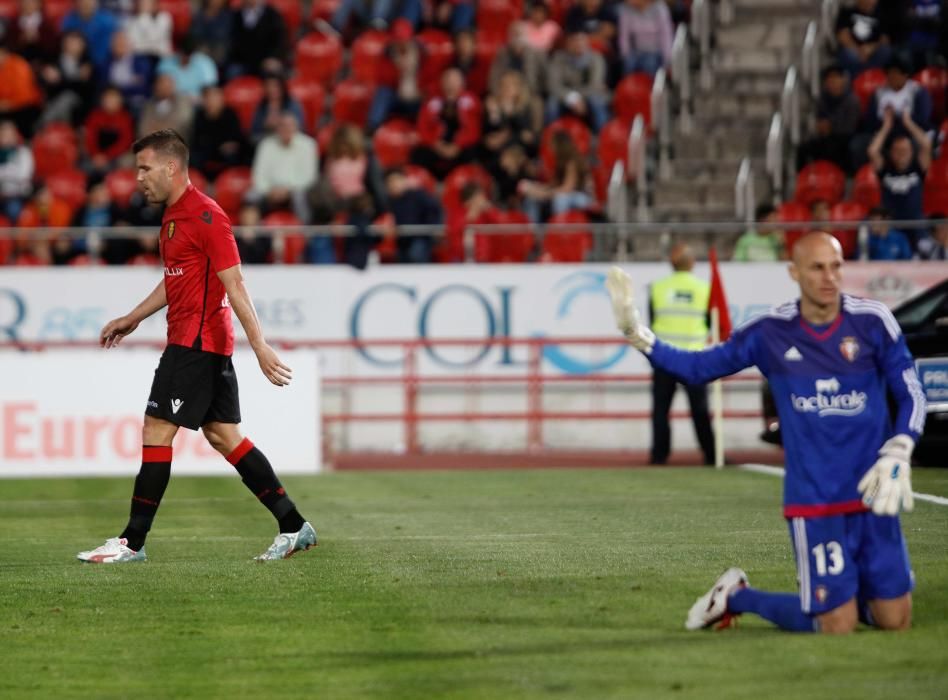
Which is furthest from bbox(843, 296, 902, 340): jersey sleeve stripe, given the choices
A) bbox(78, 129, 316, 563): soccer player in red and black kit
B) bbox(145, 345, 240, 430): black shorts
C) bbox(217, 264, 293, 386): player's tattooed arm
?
bbox(145, 345, 240, 430): black shorts

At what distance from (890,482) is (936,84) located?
17.4m

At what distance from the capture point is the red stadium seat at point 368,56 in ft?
84.9

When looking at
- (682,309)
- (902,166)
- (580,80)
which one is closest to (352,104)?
(580,80)

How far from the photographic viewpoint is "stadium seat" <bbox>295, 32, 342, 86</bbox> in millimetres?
26438

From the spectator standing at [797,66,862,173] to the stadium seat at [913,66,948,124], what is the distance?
866 millimetres

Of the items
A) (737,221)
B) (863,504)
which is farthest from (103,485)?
(863,504)

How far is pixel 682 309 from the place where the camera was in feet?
64.5

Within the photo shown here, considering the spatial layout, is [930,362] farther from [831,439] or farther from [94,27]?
[94,27]

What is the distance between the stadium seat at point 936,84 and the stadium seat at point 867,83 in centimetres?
59

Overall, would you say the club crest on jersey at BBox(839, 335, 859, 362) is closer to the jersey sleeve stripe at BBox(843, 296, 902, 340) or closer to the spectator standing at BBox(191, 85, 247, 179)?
the jersey sleeve stripe at BBox(843, 296, 902, 340)

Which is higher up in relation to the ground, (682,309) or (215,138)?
(215,138)

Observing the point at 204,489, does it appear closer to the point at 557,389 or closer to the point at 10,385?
the point at 10,385

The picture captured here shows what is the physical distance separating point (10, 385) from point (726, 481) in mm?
7676

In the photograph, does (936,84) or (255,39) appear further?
(255,39)
